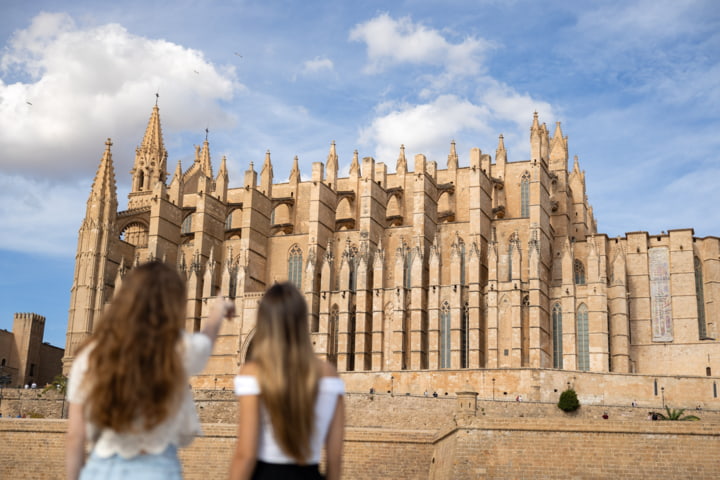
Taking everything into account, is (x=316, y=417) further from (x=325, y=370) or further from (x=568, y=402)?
(x=568, y=402)

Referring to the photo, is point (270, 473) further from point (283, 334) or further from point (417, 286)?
point (417, 286)

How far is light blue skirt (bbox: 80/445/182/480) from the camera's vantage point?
405 cm

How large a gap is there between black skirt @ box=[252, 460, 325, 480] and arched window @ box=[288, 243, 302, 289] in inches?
1858

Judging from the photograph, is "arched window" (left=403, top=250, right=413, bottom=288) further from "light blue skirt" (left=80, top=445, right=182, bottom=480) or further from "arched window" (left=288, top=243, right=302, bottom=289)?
"light blue skirt" (left=80, top=445, right=182, bottom=480)

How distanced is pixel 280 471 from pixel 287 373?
45 cm

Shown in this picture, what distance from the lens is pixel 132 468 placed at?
4.08 m

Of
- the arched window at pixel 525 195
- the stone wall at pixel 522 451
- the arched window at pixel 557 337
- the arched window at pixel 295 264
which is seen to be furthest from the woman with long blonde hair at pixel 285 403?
the arched window at pixel 295 264

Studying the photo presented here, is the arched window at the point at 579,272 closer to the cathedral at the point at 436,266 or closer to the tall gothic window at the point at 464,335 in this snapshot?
the cathedral at the point at 436,266

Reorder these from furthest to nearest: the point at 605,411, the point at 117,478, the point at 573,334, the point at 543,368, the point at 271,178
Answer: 1. the point at 271,178
2. the point at 573,334
3. the point at 543,368
4. the point at 605,411
5. the point at 117,478

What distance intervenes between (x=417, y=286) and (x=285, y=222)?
1345 centimetres

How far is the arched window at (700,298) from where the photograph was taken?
4269cm

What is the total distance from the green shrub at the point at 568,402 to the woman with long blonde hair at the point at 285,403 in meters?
33.3

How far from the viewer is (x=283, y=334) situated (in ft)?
13.8

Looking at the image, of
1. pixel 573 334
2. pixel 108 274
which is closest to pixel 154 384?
pixel 573 334
